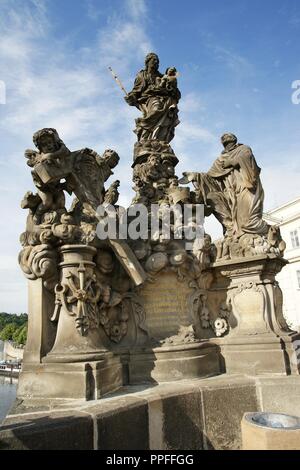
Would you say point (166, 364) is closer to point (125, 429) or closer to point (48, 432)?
point (125, 429)

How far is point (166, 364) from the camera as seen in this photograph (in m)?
5.34

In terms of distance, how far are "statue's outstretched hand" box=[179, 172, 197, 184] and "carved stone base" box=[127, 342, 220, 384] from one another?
3.22 metres

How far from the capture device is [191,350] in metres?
5.49

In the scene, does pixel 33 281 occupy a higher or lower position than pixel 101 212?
lower

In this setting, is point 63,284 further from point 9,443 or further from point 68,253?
point 9,443

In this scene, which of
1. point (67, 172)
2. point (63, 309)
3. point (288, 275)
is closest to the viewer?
point (63, 309)

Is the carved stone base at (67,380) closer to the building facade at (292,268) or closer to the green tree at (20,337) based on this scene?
the building facade at (292,268)

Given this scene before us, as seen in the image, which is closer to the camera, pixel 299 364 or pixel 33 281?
pixel 33 281

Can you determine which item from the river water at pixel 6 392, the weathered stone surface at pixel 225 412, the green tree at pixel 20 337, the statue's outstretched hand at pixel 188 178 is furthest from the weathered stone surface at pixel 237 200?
the green tree at pixel 20 337

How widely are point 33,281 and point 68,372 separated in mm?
1418

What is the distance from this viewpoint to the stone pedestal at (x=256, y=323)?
5531 millimetres

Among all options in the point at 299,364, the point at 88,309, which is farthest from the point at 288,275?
the point at 88,309

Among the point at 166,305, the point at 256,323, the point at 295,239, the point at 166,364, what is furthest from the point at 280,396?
the point at 295,239

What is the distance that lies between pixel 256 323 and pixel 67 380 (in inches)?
125
